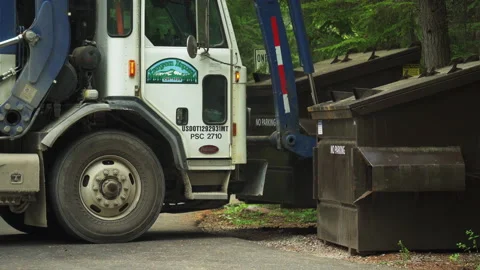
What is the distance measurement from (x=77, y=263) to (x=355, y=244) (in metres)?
2.61

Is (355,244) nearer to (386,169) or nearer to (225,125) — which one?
(386,169)

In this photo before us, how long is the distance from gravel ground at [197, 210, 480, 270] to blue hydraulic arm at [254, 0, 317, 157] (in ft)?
3.44

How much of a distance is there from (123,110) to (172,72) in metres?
0.70

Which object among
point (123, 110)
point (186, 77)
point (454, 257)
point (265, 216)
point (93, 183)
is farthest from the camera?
point (265, 216)

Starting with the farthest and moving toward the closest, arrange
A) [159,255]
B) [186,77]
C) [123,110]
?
1. [186,77]
2. [123,110]
3. [159,255]

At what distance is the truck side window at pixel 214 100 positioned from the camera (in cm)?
1227

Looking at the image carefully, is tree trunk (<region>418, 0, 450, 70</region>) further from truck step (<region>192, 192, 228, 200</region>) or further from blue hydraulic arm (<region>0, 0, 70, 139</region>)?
blue hydraulic arm (<region>0, 0, 70, 139</region>)

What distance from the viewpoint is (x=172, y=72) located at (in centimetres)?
1212

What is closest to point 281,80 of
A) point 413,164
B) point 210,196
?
point 210,196

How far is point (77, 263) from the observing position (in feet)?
32.2

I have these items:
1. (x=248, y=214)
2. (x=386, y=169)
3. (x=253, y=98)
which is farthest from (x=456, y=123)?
(x=248, y=214)

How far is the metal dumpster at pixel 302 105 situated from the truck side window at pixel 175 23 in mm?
1480

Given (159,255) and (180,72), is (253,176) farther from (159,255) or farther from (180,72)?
(159,255)

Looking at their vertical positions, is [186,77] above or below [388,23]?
below
